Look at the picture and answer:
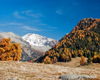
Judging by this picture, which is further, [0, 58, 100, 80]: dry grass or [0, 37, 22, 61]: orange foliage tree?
[0, 37, 22, 61]: orange foliage tree

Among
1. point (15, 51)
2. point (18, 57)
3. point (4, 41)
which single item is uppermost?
point (4, 41)

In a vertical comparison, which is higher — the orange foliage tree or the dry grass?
the orange foliage tree

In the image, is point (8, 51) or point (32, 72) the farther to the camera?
point (8, 51)

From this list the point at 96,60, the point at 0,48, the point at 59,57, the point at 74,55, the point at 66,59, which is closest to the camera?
the point at 0,48

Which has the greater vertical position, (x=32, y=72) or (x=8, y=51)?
(x=8, y=51)

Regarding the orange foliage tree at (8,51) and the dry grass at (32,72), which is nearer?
the dry grass at (32,72)

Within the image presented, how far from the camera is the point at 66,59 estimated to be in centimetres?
15800

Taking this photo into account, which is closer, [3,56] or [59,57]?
[3,56]

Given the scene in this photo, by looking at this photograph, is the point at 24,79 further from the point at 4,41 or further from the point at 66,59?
the point at 66,59

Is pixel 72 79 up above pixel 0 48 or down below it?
below

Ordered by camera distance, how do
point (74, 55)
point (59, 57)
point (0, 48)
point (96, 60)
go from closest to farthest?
point (0, 48), point (96, 60), point (74, 55), point (59, 57)

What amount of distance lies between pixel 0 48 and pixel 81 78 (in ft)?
164

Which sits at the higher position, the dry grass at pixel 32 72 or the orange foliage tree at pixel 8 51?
the orange foliage tree at pixel 8 51

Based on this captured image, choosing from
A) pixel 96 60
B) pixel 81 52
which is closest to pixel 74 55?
pixel 81 52
